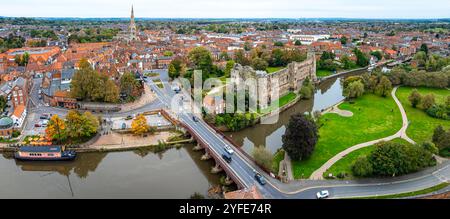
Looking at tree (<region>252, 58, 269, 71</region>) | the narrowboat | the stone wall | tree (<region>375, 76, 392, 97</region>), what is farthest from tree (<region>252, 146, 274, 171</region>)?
tree (<region>252, 58, 269, 71</region>)

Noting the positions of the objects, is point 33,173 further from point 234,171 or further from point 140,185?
point 234,171

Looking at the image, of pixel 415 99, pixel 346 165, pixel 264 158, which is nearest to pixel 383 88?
pixel 415 99

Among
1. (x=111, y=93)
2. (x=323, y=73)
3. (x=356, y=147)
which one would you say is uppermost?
(x=323, y=73)

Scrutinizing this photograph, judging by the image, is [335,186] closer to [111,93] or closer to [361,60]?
[111,93]

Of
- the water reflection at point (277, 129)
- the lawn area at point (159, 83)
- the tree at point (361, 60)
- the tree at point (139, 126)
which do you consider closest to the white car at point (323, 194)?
the water reflection at point (277, 129)

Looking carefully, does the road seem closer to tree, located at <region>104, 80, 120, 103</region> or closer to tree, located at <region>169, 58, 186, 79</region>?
tree, located at <region>104, 80, 120, 103</region>
